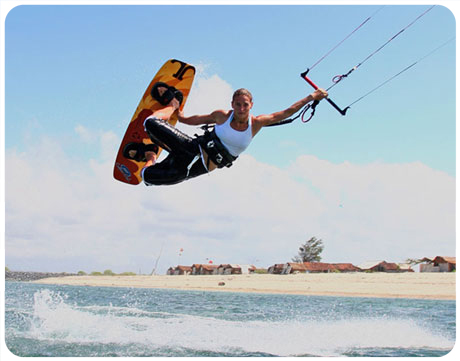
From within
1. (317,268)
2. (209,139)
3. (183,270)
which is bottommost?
(183,270)

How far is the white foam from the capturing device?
12500 millimetres

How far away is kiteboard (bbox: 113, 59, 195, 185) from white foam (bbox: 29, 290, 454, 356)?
5684mm

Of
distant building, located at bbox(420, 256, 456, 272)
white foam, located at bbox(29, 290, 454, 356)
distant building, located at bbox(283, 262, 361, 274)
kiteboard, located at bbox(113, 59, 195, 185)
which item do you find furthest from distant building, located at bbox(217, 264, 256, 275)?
kiteboard, located at bbox(113, 59, 195, 185)

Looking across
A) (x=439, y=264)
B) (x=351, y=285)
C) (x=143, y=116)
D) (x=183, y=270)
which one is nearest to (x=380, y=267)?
(x=439, y=264)

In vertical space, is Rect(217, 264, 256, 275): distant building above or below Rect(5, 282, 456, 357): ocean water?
above

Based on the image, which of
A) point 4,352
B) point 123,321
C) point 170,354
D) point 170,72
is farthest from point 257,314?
point 170,72

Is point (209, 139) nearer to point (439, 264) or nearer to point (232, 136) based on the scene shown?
point (232, 136)

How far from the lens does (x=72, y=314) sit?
1767cm

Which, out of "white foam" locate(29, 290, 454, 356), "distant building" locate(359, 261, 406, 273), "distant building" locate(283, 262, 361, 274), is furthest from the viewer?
"distant building" locate(283, 262, 361, 274)

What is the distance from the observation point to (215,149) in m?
6.13

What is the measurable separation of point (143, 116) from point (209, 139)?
1960 millimetres

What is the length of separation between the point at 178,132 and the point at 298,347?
8168 mm

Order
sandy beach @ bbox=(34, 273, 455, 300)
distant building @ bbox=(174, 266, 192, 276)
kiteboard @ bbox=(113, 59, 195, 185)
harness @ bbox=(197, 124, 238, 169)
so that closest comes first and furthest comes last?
harness @ bbox=(197, 124, 238, 169) < kiteboard @ bbox=(113, 59, 195, 185) < sandy beach @ bbox=(34, 273, 455, 300) < distant building @ bbox=(174, 266, 192, 276)

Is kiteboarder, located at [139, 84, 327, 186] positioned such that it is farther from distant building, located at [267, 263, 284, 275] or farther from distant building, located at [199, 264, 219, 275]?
distant building, located at [199, 264, 219, 275]
